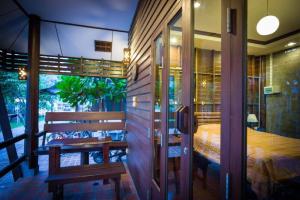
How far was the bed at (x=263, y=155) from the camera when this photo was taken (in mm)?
870

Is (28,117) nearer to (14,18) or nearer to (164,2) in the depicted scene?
(14,18)

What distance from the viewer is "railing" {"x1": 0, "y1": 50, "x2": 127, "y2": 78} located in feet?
15.2

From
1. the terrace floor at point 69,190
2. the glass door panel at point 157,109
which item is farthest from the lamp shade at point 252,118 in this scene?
the terrace floor at point 69,190

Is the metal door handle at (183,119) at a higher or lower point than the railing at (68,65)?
lower

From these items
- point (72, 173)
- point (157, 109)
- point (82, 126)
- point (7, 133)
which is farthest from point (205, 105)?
point (7, 133)

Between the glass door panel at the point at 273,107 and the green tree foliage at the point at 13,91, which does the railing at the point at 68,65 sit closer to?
the green tree foliage at the point at 13,91

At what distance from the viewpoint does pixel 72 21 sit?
406 centimetres

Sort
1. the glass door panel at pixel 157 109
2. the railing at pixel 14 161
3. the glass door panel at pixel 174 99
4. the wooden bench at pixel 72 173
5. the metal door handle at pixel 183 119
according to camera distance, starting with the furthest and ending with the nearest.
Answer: the railing at pixel 14 161 → the wooden bench at pixel 72 173 → the glass door panel at pixel 157 109 → the glass door panel at pixel 174 99 → the metal door handle at pixel 183 119

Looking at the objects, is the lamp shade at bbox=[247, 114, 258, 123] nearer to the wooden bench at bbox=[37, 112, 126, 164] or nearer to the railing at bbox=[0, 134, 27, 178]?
the railing at bbox=[0, 134, 27, 178]

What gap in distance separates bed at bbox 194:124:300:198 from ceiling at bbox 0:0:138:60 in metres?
3.17

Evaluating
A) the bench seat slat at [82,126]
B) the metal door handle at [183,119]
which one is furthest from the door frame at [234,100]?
the bench seat slat at [82,126]

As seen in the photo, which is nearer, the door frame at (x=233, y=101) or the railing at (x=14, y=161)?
the door frame at (x=233, y=101)

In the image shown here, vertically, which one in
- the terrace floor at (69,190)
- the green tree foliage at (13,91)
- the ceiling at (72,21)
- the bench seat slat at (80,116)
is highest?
the ceiling at (72,21)

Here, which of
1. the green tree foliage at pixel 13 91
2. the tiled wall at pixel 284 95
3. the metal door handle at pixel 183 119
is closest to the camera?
the tiled wall at pixel 284 95
